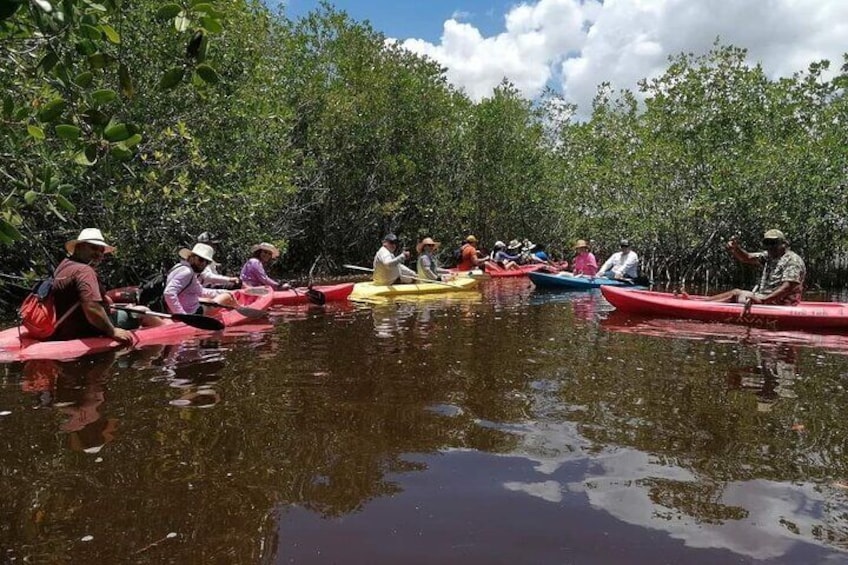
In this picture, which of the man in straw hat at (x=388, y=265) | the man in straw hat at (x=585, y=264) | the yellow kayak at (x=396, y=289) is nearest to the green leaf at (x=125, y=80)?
the yellow kayak at (x=396, y=289)

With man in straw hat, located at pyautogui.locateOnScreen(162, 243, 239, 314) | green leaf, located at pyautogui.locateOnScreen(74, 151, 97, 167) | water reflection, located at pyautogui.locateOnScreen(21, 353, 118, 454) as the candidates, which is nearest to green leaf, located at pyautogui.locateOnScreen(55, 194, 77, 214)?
green leaf, located at pyautogui.locateOnScreen(74, 151, 97, 167)

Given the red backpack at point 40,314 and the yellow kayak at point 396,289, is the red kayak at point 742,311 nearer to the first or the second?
the yellow kayak at point 396,289

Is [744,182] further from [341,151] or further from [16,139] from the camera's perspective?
[16,139]

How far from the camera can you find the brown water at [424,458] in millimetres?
2820

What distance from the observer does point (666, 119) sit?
69.3ft

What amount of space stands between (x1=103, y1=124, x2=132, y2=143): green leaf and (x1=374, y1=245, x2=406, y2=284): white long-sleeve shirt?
11.3 metres

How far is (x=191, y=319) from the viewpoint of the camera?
7.61 m

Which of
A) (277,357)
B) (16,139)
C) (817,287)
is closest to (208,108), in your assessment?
(277,357)

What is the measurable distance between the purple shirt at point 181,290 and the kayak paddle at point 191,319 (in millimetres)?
219

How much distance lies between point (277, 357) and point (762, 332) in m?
6.46

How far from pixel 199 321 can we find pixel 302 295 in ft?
12.8

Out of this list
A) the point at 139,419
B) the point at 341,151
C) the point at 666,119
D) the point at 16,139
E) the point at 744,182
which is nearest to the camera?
the point at 16,139

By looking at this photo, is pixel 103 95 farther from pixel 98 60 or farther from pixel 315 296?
pixel 315 296

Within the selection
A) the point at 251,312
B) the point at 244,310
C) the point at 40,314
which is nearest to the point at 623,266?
the point at 251,312
